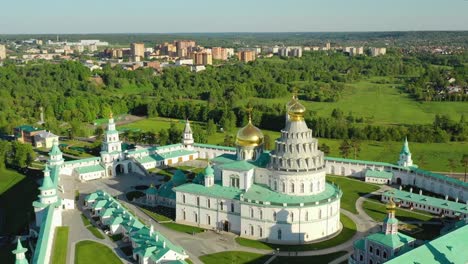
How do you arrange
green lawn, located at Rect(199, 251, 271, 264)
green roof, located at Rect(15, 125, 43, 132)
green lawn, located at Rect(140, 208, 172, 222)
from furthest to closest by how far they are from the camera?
1. green roof, located at Rect(15, 125, 43, 132)
2. green lawn, located at Rect(140, 208, 172, 222)
3. green lawn, located at Rect(199, 251, 271, 264)

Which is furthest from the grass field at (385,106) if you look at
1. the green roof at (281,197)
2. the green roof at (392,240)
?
the green roof at (392,240)

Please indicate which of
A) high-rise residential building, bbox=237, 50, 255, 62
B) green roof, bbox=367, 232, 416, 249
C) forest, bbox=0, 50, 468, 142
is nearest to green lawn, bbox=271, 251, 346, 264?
green roof, bbox=367, 232, 416, 249

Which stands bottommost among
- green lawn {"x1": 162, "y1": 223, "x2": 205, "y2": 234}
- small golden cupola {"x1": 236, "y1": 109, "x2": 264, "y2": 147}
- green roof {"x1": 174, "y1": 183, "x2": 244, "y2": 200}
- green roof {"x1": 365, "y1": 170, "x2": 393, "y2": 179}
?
green lawn {"x1": 162, "y1": 223, "x2": 205, "y2": 234}

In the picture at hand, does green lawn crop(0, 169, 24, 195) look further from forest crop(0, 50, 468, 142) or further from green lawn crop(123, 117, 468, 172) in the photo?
green lawn crop(123, 117, 468, 172)

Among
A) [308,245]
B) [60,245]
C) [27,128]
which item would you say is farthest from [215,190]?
[27,128]

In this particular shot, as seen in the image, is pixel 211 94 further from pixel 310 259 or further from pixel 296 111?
pixel 310 259

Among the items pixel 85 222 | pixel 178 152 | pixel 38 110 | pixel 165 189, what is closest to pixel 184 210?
pixel 165 189
